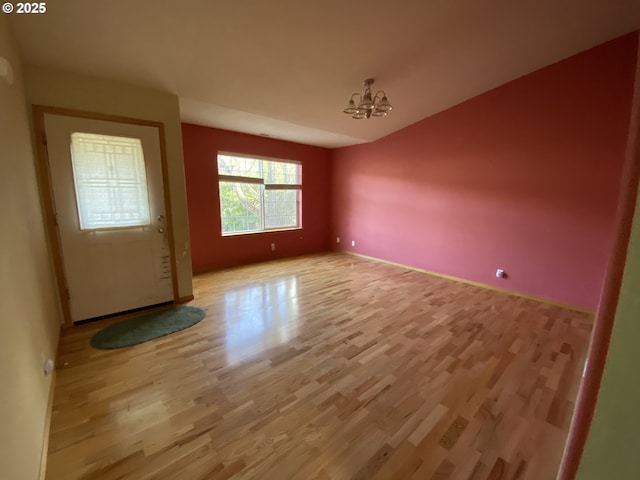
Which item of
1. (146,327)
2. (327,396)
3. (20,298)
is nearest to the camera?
(20,298)

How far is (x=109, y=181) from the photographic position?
2.69 meters

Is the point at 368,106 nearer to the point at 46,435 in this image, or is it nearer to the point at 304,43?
the point at 304,43

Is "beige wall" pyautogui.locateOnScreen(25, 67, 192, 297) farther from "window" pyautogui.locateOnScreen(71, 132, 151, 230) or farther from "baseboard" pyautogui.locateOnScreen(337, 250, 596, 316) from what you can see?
"baseboard" pyautogui.locateOnScreen(337, 250, 596, 316)

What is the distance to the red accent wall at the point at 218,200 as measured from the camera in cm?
429

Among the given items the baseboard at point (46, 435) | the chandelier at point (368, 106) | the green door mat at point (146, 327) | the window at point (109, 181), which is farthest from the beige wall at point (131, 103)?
the chandelier at point (368, 106)

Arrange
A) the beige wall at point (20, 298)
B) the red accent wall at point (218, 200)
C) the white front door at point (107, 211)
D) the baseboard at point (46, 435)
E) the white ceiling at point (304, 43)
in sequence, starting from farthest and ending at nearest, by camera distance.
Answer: the red accent wall at point (218, 200), the white front door at point (107, 211), the white ceiling at point (304, 43), the baseboard at point (46, 435), the beige wall at point (20, 298)

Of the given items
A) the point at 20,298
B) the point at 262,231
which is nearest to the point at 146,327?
the point at 20,298

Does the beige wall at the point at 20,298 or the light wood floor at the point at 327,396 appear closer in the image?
the beige wall at the point at 20,298

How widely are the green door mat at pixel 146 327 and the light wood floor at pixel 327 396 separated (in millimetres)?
119

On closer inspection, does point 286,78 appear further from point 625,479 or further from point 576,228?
point 576,228

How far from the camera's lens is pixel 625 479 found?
1.41 ft

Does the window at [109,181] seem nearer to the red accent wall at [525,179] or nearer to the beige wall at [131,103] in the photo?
the beige wall at [131,103]

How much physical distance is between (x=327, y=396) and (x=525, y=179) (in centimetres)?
350

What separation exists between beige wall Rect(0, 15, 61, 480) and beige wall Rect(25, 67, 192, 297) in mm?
208
